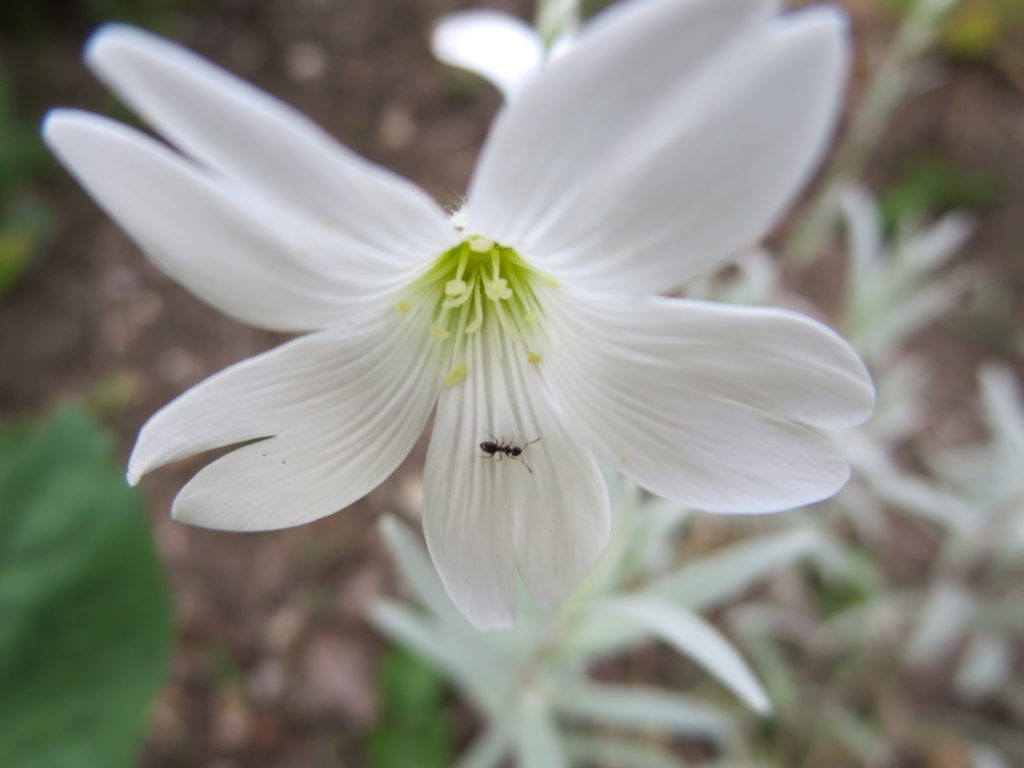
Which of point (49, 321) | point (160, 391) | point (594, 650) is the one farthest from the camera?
point (49, 321)

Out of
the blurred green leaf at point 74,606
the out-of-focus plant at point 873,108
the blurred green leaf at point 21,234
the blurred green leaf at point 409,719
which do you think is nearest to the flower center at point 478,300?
the blurred green leaf at point 74,606

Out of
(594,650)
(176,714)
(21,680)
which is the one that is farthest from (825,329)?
(176,714)

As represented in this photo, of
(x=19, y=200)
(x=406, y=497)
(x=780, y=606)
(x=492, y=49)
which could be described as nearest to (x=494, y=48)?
(x=492, y=49)

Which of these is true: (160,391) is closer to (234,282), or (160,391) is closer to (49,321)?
(49,321)

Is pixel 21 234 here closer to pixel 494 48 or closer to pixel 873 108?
pixel 494 48

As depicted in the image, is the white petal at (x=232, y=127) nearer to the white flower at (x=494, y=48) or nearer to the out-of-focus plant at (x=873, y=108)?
the white flower at (x=494, y=48)

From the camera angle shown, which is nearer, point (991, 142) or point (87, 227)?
point (87, 227)

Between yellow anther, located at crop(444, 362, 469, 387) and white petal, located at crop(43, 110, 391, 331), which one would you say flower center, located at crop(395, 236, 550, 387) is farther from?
white petal, located at crop(43, 110, 391, 331)
